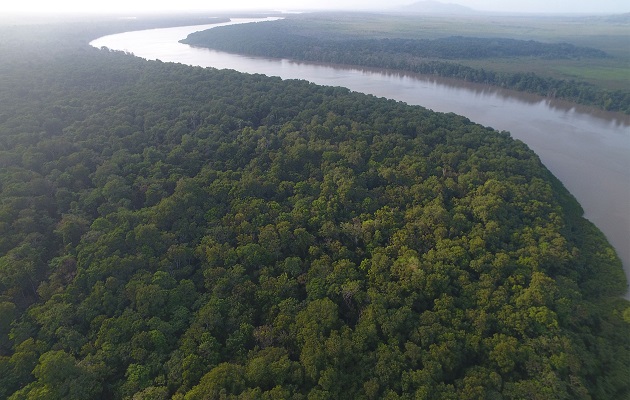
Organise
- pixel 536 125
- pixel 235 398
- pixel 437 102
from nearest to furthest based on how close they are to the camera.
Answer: pixel 235 398
pixel 536 125
pixel 437 102

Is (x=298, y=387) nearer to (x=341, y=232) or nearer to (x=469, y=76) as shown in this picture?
(x=341, y=232)

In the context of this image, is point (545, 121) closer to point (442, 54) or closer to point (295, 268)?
point (295, 268)

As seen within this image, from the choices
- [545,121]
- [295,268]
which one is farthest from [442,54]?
[295,268]

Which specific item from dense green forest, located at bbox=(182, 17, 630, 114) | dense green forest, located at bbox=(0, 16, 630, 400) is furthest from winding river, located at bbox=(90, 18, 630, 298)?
dense green forest, located at bbox=(0, 16, 630, 400)

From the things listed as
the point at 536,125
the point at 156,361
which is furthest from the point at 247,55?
the point at 156,361

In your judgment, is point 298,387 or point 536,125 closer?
point 298,387

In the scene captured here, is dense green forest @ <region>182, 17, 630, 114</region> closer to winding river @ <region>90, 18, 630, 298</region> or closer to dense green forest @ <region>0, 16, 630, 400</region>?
winding river @ <region>90, 18, 630, 298</region>

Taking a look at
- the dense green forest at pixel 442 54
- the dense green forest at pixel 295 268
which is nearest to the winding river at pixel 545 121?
the dense green forest at pixel 442 54
